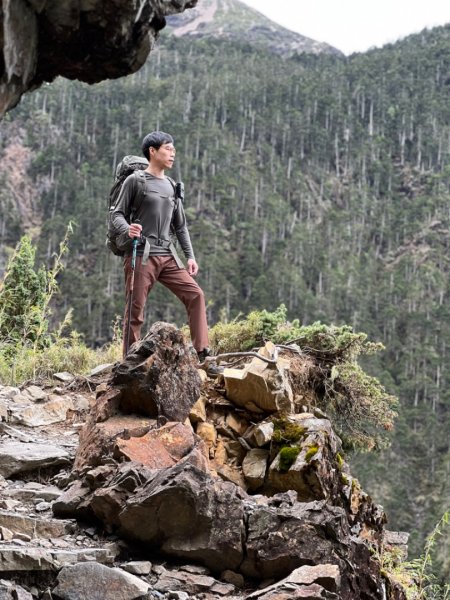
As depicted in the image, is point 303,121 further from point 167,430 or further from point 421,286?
point 167,430

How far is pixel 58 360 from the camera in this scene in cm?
620

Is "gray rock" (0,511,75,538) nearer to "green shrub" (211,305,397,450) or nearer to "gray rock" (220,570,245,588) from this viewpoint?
"gray rock" (220,570,245,588)

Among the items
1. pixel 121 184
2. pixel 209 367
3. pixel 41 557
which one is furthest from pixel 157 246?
pixel 41 557

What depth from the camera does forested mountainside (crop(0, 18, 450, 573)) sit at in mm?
61875

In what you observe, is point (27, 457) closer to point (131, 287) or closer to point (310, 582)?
point (131, 287)

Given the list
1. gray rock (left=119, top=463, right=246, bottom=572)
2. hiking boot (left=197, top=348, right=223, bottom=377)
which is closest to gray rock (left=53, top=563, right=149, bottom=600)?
gray rock (left=119, top=463, right=246, bottom=572)

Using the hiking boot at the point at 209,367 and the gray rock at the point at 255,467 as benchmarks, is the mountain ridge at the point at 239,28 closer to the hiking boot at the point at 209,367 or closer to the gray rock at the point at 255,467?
the hiking boot at the point at 209,367

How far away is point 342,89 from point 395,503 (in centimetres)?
6439

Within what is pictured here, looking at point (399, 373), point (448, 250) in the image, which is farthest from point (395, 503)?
point (448, 250)

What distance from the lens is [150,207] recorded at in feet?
15.0

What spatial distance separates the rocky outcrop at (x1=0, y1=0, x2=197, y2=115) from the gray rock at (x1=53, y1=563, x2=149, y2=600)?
1628mm

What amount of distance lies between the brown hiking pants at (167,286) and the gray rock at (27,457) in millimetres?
769

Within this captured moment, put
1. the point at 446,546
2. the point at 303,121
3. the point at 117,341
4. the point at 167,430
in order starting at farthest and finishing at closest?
the point at 303,121 < the point at 446,546 < the point at 117,341 < the point at 167,430

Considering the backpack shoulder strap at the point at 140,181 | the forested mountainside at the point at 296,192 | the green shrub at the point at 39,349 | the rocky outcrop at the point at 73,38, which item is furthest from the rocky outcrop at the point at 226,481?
the forested mountainside at the point at 296,192
